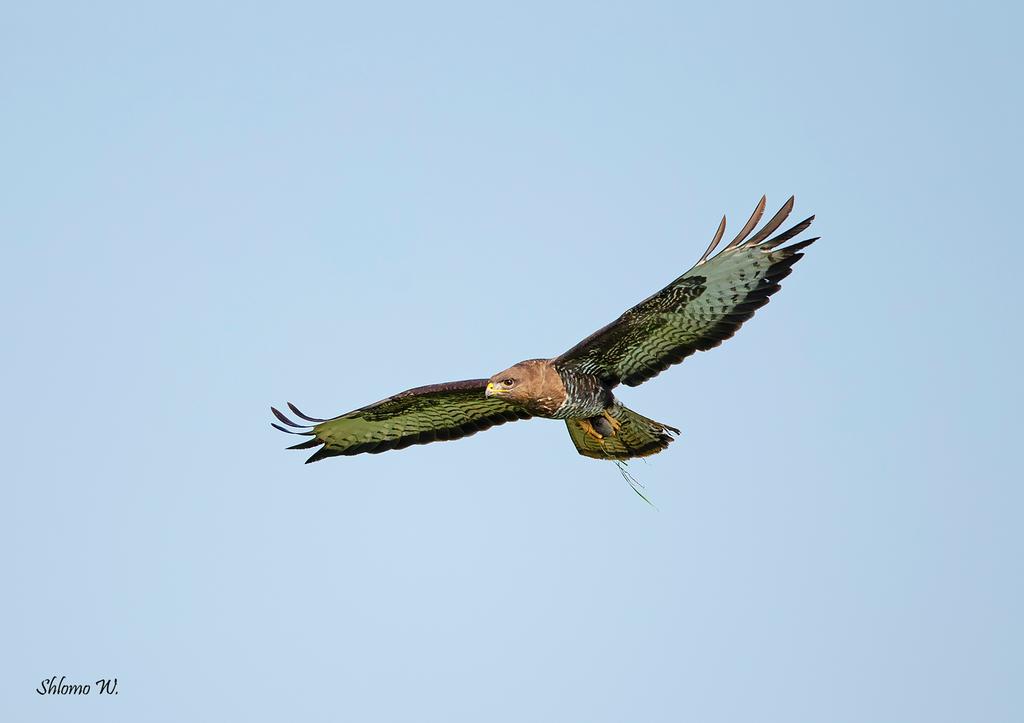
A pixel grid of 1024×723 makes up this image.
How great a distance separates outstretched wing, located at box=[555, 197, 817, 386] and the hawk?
0.01 m

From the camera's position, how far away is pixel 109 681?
16312mm

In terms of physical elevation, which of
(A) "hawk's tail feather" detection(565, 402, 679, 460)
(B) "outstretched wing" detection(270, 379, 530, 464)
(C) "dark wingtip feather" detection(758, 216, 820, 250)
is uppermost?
(C) "dark wingtip feather" detection(758, 216, 820, 250)

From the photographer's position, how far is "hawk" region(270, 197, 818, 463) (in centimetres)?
1356

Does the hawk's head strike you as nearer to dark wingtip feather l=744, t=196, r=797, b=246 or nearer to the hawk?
the hawk

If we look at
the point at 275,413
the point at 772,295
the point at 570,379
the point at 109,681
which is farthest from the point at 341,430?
the point at 772,295

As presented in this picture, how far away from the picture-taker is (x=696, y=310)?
13.9 meters

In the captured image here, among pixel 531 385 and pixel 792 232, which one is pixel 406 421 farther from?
pixel 792 232

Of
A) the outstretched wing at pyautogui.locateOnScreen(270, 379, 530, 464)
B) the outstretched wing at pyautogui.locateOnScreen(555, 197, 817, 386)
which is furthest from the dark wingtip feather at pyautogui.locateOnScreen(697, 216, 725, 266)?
the outstretched wing at pyautogui.locateOnScreen(270, 379, 530, 464)

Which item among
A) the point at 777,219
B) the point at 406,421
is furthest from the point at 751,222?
the point at 406,421

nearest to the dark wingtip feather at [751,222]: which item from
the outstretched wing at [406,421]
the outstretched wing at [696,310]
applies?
the outstretched wing at [696,310]

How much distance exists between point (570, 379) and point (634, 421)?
1.17 m

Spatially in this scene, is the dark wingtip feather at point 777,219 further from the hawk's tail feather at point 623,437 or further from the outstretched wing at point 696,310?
the hawk's tail feather at point 623,437

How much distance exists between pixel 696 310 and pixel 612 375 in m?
1.19

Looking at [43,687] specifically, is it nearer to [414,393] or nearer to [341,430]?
[341,430]
